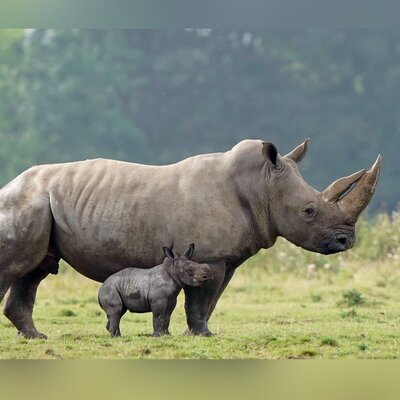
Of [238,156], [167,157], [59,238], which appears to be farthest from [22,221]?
[167,157]

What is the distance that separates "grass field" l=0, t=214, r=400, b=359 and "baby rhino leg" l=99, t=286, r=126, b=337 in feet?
0.34

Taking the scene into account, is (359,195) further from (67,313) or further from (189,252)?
(67,313)

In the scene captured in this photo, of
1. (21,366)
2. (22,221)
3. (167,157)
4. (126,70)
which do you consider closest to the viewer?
(21,366)

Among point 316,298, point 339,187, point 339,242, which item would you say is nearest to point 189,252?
point 339,242

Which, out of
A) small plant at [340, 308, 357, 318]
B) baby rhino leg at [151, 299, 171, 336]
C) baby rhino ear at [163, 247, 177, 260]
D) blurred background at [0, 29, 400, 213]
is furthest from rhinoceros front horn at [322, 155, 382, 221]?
blurred background at [0, 29, 400, 213]

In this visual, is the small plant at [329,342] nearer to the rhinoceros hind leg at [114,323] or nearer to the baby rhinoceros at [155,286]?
the baby rhinoceros at [155,286]

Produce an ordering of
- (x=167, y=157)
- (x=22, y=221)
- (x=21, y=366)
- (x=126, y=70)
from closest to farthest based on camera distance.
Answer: (x=21, y=366)
(x=22, y=221)
(x=167, y=157)
(x=126, y=70)

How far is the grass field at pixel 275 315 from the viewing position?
35.7ft

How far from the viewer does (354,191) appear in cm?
1178

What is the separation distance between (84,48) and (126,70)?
6.58ft

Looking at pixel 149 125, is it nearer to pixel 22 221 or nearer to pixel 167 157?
pixel 167 157

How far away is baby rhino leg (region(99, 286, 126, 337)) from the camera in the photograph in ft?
37.7

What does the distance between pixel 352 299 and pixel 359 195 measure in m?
3.79

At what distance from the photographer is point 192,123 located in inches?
1597
